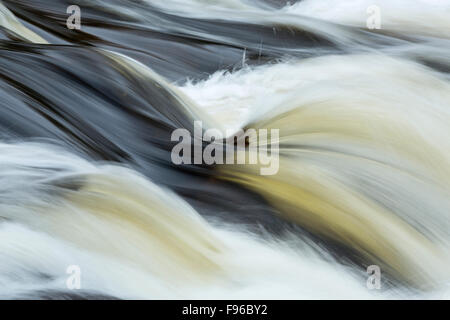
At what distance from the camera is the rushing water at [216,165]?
327 centimetres

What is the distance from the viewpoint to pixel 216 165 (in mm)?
3943

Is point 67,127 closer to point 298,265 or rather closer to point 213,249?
point 213,249

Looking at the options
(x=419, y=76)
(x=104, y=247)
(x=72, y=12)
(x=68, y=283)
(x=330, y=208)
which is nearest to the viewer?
(x=68, y=283)

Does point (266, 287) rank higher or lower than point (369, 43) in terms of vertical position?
A: lower

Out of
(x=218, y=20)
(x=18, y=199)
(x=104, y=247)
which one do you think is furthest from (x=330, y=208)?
A: (x=218, y=20)

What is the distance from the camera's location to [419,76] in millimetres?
4992

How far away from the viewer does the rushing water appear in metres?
3.27

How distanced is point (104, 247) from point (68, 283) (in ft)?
0.86

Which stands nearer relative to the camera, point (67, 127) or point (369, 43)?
point (67, 127)

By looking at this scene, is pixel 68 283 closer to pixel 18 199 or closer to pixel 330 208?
pixel 18 199

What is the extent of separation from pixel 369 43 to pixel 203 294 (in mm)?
2929

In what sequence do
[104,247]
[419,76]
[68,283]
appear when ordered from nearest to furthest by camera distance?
[68,283], [104,247], [419,76]
